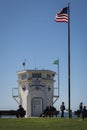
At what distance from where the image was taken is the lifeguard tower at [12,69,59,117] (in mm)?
50688

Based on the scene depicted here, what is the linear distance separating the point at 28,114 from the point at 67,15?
658 inches

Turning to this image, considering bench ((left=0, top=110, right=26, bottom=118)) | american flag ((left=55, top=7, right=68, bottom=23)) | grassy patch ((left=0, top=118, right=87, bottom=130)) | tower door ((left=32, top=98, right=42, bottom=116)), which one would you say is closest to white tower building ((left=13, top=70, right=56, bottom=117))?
tower door ((left=32, top=98, right=42, bottom=116))

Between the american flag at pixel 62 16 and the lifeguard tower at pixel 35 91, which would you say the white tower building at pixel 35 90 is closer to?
the lifeguard tower at pixel 35 91

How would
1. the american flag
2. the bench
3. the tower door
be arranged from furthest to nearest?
the tower door < the bench < the american flag

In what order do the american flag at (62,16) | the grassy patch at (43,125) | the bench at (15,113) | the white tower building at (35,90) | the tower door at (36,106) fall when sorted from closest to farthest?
the grassy patch at (43,125), the american flag at (62,16), the bench at (15,113), the tower door at (36,106), the white tower building at (35,90)

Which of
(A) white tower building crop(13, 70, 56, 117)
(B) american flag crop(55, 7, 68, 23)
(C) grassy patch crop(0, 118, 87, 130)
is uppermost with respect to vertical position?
(B) american flag crop(55, 7, 68, 23)

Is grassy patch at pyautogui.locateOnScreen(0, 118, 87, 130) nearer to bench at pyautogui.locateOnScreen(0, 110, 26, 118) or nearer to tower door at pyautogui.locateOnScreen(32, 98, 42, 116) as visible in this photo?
bench at pyautogui.locateOnScreen(0, 110, 26, 118)

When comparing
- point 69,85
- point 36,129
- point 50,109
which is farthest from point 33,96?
point 36,129

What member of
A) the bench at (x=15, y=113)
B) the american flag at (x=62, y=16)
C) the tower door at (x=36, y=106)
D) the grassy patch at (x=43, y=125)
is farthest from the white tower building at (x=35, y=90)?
the grassy patch at (x=43, y=125)

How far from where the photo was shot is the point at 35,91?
51438mm

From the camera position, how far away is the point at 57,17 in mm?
37656

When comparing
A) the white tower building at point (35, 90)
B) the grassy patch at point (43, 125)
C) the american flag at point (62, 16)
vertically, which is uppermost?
the american flag at point (62, 16)

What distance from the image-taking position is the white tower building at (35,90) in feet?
166

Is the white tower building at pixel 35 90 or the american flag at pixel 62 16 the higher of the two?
the american flag at pixel 62 16
